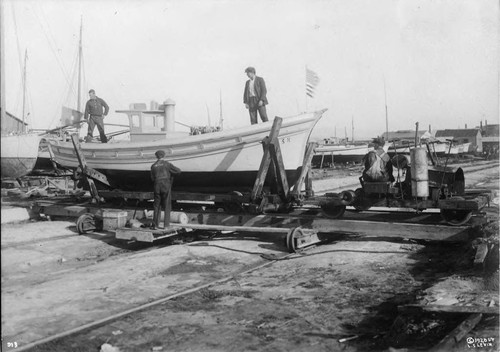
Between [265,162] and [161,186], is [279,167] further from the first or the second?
[161,186]

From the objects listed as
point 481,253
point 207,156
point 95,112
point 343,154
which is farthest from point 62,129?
point 343,154

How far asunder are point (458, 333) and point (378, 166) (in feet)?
16.6

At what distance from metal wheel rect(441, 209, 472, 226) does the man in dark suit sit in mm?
4260

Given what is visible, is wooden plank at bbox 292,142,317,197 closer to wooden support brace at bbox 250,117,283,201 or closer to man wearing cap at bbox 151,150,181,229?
wooden support brace at bbox 250,117,283,201

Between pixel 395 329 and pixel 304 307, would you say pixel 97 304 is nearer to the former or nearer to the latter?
pixel 304 307

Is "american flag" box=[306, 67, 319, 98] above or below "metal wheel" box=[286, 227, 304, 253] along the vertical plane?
above

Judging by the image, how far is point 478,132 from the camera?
6831 centimetres

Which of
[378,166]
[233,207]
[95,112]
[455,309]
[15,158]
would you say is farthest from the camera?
[95,112]

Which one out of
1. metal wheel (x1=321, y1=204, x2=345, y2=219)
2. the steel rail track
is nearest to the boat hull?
the steel rail track

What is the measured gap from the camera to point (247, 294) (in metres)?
6.14

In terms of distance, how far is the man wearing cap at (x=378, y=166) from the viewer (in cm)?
883

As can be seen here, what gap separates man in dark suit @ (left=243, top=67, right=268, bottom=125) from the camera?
10688mm

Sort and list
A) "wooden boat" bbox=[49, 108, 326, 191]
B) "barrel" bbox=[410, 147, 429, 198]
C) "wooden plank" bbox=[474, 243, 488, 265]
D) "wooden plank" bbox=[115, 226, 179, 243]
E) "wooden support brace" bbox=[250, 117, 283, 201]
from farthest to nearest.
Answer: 1. "wooden boat" bbox=[49, 108, 326, 191]
2. "wooden support brace" bbox=[250, 117, 283, 201]
3. "wooden plank" bbox=[115, 226, 179, 243]
4. "barrel" bbox=[410, 147, 429, 198]
5. "wooden plank" bbox=[474, 243, 488, 265]

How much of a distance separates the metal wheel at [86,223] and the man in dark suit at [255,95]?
440 cm
